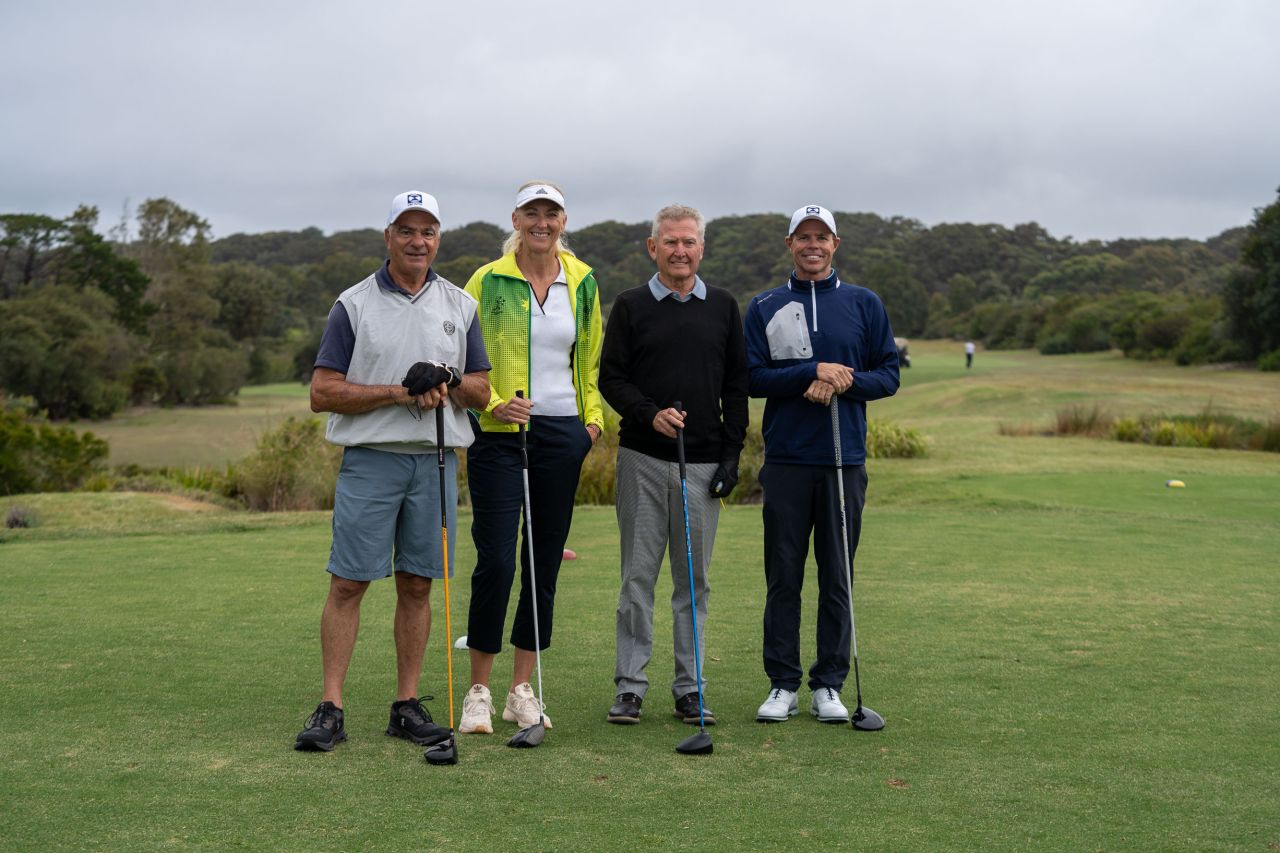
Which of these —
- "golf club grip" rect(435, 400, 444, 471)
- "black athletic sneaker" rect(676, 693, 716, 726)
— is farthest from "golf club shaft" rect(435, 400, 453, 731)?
"black athletic sneaker" rect(676, 693, 716, 726)

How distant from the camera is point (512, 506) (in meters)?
5.11

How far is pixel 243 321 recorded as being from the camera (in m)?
67.5

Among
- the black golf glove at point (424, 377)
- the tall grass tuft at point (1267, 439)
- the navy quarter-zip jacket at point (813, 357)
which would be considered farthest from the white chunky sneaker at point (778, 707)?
the tall grass tuft at point (1267, 439)

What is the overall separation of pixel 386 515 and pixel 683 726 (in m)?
1.42

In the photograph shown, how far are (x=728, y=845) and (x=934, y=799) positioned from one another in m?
0.79

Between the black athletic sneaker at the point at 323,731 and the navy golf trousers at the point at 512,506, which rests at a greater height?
the navy golf trousers at the point at 512,506

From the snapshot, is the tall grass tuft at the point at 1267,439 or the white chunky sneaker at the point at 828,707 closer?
the white chunky sneaker at the point at 828,707

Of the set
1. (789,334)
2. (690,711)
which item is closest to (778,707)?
(690,711)

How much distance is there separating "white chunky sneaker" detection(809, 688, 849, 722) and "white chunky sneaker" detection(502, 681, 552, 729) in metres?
1.08

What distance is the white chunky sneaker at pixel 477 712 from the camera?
494 cm

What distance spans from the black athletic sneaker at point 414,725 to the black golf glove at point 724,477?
145 cm

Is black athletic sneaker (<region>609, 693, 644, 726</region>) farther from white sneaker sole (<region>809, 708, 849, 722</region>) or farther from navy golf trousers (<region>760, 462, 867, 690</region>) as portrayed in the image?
white sneaker sole (<region>809, 708, 849, 722</region>)

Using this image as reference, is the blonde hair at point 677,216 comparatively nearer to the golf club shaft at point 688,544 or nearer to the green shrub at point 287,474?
the golf club shaft at point 688,544

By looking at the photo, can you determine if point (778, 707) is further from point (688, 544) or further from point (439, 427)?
point (439, 427)
